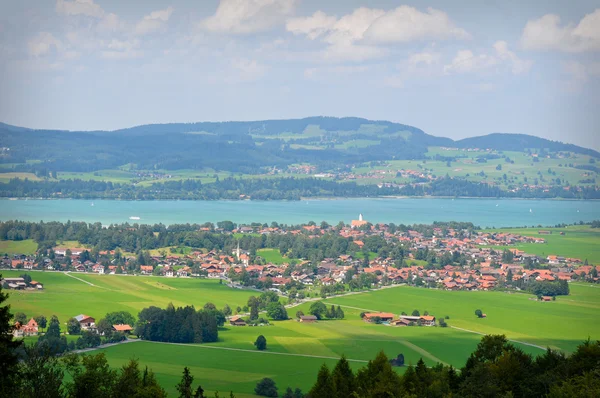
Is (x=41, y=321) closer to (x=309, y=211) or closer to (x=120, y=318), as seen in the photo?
(x=120, y=318)

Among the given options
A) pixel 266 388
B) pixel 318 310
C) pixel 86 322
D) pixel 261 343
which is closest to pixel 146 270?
pixel 318 310

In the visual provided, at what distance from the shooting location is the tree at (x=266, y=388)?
18.8 metres

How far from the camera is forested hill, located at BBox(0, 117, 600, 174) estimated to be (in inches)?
4021

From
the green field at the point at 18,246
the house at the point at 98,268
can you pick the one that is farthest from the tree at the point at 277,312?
the green field at the point at 18,246

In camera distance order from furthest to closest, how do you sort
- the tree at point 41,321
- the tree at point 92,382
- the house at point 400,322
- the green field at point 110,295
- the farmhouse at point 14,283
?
the farmhouse at point 14,283
the house at point 400,322
the green field at point 110,295
the tree at point 41,321
the tree at point 92,382

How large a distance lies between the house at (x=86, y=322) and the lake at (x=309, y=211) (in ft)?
86.0

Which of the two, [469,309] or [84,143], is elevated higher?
[84,143]

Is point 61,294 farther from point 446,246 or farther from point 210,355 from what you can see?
point 446,246

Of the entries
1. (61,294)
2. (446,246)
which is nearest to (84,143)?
(446,246)

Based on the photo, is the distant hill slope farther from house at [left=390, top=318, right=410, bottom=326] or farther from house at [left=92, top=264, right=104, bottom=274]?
house at [left=390, top=318, right=410, bottom=326]

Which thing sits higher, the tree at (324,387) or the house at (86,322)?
the tree at (324,387)

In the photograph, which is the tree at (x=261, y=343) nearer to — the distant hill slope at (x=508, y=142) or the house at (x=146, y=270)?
the house at (x=146, y=270)

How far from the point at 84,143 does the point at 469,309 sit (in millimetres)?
96263

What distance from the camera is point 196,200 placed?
9281cm
